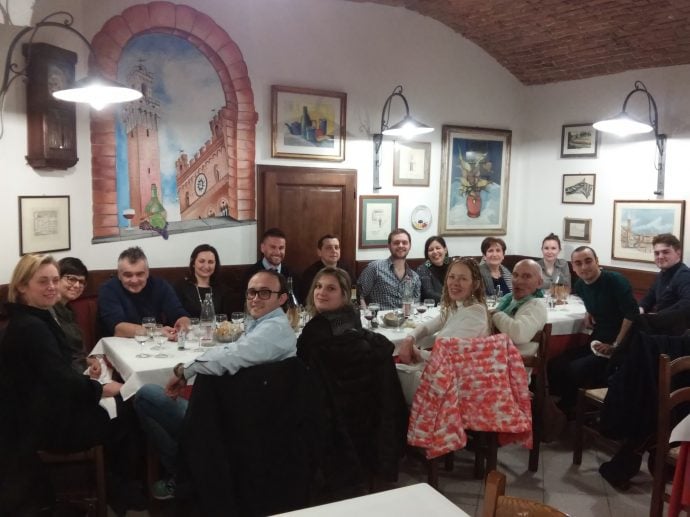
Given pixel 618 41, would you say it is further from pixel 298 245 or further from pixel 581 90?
pixel 298 245

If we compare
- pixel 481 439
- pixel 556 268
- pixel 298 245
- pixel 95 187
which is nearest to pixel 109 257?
pixel 95 187

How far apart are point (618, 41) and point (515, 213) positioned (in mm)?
2182

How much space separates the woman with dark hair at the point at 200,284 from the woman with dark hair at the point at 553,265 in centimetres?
297

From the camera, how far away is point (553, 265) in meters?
5.86

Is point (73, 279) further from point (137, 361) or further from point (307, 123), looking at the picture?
point (307, 123)

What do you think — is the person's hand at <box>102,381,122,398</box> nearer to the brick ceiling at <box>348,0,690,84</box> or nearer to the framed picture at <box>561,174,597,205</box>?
the brick ceiling at <box>348,0,690,84</box>

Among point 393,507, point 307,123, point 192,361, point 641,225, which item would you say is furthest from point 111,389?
point 641,225

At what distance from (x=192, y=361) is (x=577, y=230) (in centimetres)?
Answer: 482

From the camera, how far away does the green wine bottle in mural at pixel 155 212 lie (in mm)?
4980

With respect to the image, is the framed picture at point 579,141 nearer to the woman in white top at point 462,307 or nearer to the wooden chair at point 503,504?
the woman in white top at point 462,307

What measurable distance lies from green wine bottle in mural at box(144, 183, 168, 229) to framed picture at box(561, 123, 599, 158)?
4018 mm

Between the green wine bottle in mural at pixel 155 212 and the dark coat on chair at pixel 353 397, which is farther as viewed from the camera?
the green wine bottle in mural at pixel 155 212

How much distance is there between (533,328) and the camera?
3418 millimetres

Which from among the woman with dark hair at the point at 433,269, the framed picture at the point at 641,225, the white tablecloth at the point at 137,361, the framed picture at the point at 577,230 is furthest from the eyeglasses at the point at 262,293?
the framed picture at the point at 577,230
